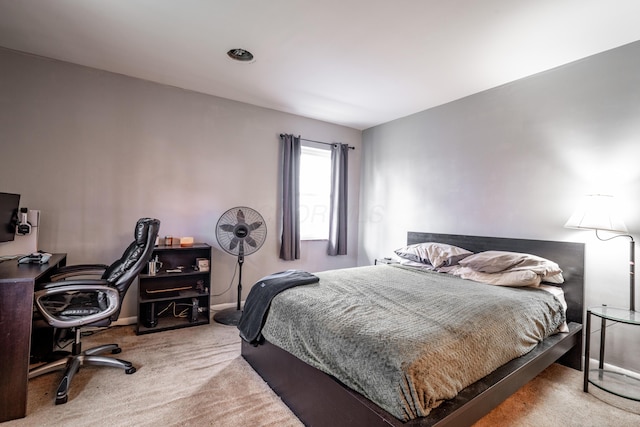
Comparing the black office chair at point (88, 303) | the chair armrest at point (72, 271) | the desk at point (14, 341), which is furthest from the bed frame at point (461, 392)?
the chair armrest at point (72, 271)

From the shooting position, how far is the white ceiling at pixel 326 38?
205 centimetres

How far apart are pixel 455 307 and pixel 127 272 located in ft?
7.35

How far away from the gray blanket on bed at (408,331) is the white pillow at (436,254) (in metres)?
0.59

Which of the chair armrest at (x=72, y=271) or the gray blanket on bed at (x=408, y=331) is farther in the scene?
the chair armrest at (x=72, y=271)

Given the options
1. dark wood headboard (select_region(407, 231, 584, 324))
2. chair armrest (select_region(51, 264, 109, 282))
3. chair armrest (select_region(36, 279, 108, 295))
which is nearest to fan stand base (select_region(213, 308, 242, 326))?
chair armrest (select_region(51, 264, 109, 282))

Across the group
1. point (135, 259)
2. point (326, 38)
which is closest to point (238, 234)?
point (135, 259)

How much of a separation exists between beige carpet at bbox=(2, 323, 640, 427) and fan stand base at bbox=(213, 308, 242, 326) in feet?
2.38

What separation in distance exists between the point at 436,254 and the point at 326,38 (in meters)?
2.30

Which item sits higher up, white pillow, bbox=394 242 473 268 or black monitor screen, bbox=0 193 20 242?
black monitor screen, bbox=0 193 20 242

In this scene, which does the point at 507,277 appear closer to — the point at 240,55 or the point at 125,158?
the point at 240,55

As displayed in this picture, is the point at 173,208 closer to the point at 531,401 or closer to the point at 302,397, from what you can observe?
the point at 302,397

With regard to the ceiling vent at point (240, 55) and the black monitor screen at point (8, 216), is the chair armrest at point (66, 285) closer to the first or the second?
the black monitor screen at point (8, 216)

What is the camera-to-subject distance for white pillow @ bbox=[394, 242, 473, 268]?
122 inches

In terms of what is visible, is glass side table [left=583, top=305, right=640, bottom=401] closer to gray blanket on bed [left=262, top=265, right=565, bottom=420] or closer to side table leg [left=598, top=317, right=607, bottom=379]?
side table leg [left=598, top=317, right=607, bottom=379]
